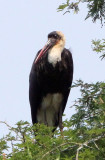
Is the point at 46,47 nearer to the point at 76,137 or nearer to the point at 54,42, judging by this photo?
the point at 54,42

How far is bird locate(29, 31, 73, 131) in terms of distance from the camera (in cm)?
702

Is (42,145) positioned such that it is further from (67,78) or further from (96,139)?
(67,78)

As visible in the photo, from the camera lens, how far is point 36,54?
24.1ft

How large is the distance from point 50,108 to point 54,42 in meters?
1.12

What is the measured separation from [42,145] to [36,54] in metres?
3.63

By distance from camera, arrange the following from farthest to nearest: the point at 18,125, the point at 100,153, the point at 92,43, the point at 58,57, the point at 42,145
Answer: the point at 58,57 < the point at 92,43 < the point at 18,125 < the point at 42,145 < the point at 100,153

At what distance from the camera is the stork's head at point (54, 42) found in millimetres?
7280

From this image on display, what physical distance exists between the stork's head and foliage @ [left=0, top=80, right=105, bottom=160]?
295 cm

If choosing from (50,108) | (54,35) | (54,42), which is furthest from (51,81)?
(54,35)

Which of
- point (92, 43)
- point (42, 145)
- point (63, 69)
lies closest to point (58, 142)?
point (42, 145)

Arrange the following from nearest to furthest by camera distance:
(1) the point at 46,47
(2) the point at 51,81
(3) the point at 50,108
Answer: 1. (2) the point at 51,81
2. (1) the point at 46,47
3. (3) the point at 50,108

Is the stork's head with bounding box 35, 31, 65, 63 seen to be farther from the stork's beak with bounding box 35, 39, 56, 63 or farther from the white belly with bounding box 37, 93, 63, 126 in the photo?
the white belly with bounding box 37, 93, 63, 126

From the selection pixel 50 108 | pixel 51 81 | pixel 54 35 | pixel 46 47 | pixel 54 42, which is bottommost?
pixel 50 108

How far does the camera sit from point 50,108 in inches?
296
